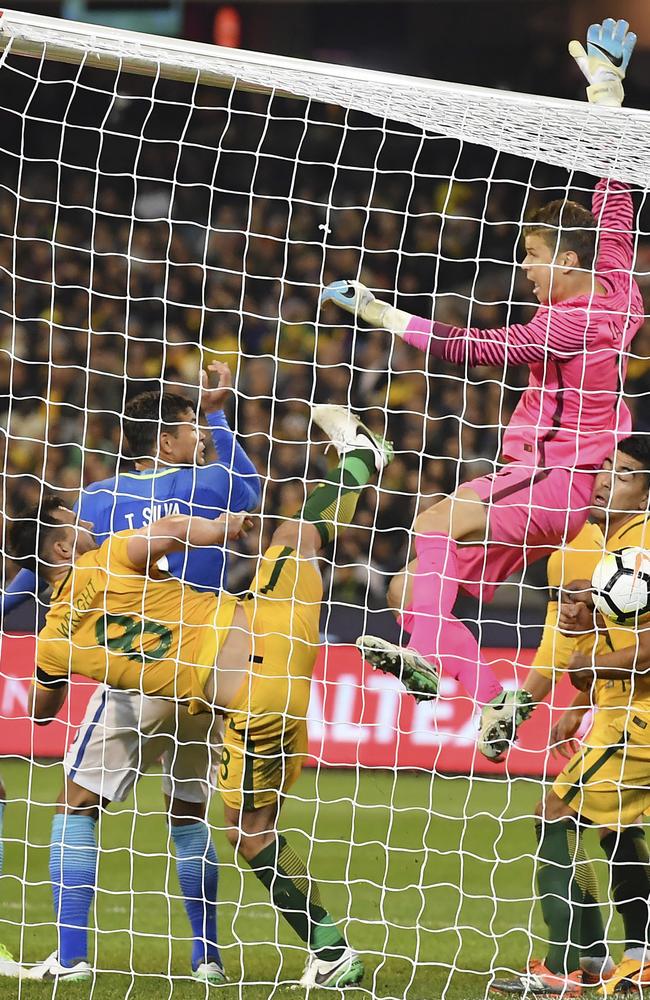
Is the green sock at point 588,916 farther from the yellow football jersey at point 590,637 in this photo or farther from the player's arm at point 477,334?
the player's arm at point 477,334

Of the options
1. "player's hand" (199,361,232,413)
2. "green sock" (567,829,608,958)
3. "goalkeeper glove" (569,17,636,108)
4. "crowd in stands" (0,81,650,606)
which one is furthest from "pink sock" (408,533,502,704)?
"crowd in stands" (0,81,650,606)

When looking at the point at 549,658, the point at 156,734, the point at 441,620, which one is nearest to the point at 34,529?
the point at 156,734

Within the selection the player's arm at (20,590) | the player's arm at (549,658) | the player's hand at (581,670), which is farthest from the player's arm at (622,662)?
the player's arm at (20,590)

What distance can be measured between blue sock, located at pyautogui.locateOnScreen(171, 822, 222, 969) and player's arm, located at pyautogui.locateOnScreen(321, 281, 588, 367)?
1909mm

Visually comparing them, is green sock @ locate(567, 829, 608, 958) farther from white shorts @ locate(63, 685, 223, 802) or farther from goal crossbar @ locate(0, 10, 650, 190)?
goal crossbar @ locate(0, 10, 650, 190)

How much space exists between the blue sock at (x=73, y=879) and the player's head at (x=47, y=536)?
898 mm

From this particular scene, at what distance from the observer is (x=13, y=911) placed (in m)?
6.08

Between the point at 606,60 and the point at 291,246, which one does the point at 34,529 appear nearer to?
the point at 606,60

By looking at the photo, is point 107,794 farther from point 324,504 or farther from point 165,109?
point 165,109

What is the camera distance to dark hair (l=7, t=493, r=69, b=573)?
5.09 metres

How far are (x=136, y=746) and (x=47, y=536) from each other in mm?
820

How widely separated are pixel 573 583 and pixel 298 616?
3.23 feet

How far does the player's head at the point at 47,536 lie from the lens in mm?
5094

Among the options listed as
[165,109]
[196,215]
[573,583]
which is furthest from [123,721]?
[165,109]
